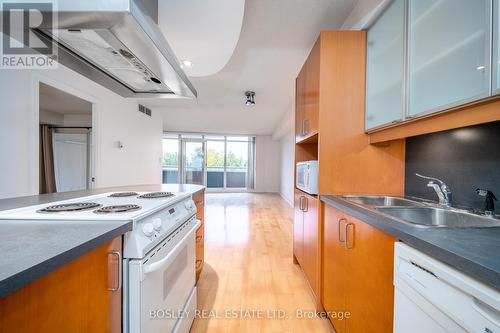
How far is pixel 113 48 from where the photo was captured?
107cm

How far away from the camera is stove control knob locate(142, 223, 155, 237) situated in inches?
34.7

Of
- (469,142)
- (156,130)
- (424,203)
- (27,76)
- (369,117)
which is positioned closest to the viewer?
(469,142)

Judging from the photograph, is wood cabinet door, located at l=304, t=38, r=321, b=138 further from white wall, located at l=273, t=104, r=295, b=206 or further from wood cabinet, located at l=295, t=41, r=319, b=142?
white wall, located at l=273, t=104, r=295, b=206

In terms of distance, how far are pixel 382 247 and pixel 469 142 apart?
854 millimetres

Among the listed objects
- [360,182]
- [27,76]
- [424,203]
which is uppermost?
[27,76]

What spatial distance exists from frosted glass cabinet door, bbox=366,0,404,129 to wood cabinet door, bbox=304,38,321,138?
0.37m

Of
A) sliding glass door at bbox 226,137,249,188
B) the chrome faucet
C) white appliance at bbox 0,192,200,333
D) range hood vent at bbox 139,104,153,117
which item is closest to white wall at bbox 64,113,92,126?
range hood vent at bbox 139,104,153,117

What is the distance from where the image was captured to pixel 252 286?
1997mm

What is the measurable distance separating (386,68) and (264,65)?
1.79m

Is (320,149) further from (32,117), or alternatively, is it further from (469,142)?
(32,117)

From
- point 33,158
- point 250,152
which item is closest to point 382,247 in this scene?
point 33,158

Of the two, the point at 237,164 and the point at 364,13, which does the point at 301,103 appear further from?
the point at 237,164

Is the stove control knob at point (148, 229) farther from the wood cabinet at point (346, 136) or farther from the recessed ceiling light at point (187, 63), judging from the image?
the recessed ceiling light at point (187, 63)

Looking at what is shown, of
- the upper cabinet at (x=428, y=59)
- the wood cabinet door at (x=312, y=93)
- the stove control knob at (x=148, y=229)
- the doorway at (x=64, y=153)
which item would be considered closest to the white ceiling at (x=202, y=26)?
the wood cabinet door at (x=312, y=93)
